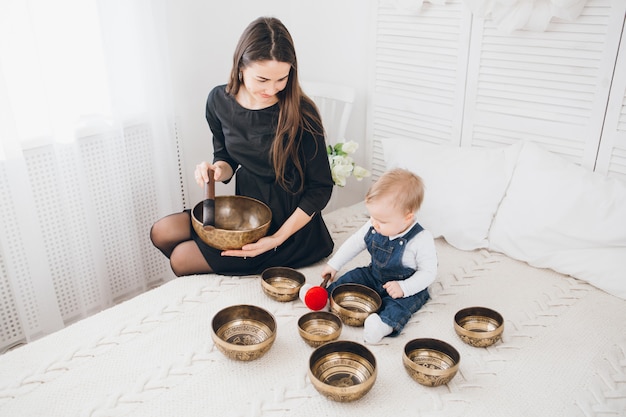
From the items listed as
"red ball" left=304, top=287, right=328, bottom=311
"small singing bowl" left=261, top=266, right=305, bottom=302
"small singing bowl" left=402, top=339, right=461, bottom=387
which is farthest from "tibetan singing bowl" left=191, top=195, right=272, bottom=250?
"small singing bowl" left=402, top=339, right=461, bottom=387

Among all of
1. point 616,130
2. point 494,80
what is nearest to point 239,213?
point 494,80

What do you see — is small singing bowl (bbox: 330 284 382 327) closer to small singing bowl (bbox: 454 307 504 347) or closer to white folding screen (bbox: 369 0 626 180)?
small singing bowl (bbox: 454 307 504 347)

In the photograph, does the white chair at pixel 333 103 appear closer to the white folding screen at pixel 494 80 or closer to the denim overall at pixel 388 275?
the white folding screen at pixel 494 80

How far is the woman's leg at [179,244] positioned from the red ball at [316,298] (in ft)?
1.39

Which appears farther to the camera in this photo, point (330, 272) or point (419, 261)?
point (330, 272)

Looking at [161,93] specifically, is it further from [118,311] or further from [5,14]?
[118,311]

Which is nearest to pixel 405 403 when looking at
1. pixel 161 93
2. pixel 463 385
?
pixel 463 385

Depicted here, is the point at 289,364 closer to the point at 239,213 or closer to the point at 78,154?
the point at 239,213

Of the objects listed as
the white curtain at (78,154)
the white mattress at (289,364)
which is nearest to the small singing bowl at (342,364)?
the white mattress at (289,364)

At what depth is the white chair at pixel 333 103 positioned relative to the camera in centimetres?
257

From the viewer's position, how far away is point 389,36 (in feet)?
8.04

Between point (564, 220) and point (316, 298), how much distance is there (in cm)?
92

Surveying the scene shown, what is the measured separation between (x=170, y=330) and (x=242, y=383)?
1.05ft

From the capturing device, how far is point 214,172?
1901mm
